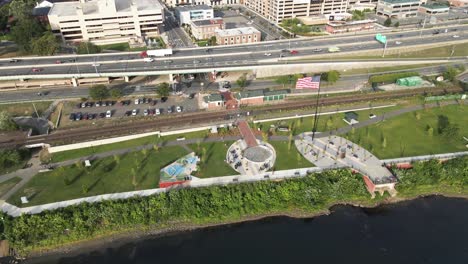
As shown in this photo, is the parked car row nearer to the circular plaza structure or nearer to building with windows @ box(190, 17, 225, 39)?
the circular plaza structure

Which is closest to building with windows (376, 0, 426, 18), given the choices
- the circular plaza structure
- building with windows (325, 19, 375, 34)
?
building with windows (325, 19, 375, 34)

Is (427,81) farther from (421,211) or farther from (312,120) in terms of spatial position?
(421,211)

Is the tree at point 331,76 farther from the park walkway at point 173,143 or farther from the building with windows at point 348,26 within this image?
the building with windows at point 348,26

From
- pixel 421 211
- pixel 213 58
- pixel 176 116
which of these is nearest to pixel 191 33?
pixel 213 58

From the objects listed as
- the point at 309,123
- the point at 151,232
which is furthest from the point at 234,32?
the point at 151,232

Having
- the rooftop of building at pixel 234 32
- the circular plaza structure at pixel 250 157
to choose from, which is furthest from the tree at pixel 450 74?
the rooftop of building at pixel 234 32

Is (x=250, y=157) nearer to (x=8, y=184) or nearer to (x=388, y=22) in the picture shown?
(x=8, y=184)
